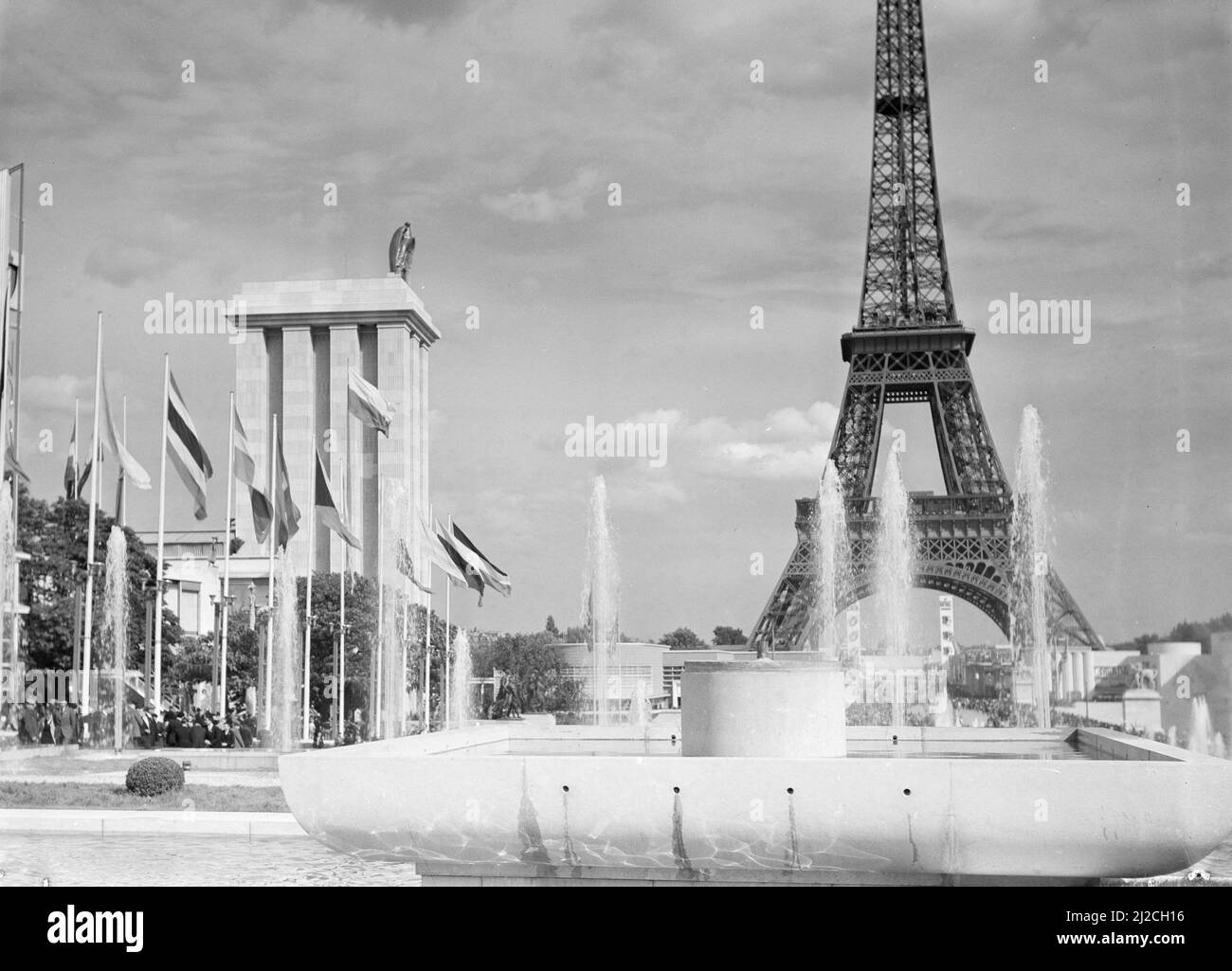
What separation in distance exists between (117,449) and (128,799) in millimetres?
11397

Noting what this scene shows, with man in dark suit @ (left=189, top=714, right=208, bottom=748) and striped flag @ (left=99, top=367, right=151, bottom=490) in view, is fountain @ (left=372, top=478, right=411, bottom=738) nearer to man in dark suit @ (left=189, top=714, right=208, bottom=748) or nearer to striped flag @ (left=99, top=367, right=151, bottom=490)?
man in dark suit @ (left=189, top=714, right=208, bottom=748)

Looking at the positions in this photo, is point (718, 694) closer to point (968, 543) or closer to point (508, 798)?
point (508, 798)

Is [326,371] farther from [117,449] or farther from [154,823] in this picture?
[154,823]

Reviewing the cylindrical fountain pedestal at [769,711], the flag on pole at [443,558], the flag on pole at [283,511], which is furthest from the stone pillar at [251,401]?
the cylindrical fountain pedestal at [769,711]

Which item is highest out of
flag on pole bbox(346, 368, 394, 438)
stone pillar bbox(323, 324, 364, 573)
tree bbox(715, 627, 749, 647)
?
stone pillar bbox(323, 324, 364, 573)

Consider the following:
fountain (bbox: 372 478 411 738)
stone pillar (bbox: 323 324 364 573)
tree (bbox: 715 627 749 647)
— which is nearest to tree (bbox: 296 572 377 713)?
fountain (bbox: 372 478 411 738)

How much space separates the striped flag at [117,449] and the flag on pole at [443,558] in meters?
8.16

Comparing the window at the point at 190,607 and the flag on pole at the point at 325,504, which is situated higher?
the flag on pole at the point at 325,504

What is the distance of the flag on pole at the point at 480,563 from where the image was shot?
3484 centimetres

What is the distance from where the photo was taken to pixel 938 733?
55.0 feet

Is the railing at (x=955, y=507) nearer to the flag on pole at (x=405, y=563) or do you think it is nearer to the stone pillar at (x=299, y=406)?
the flag on pole at (x=405, y=563)

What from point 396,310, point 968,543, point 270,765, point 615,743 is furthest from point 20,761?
point 396,310

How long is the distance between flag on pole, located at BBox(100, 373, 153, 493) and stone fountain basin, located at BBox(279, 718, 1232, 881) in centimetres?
1789

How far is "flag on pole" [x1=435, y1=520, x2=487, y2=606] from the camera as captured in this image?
34.3 m
